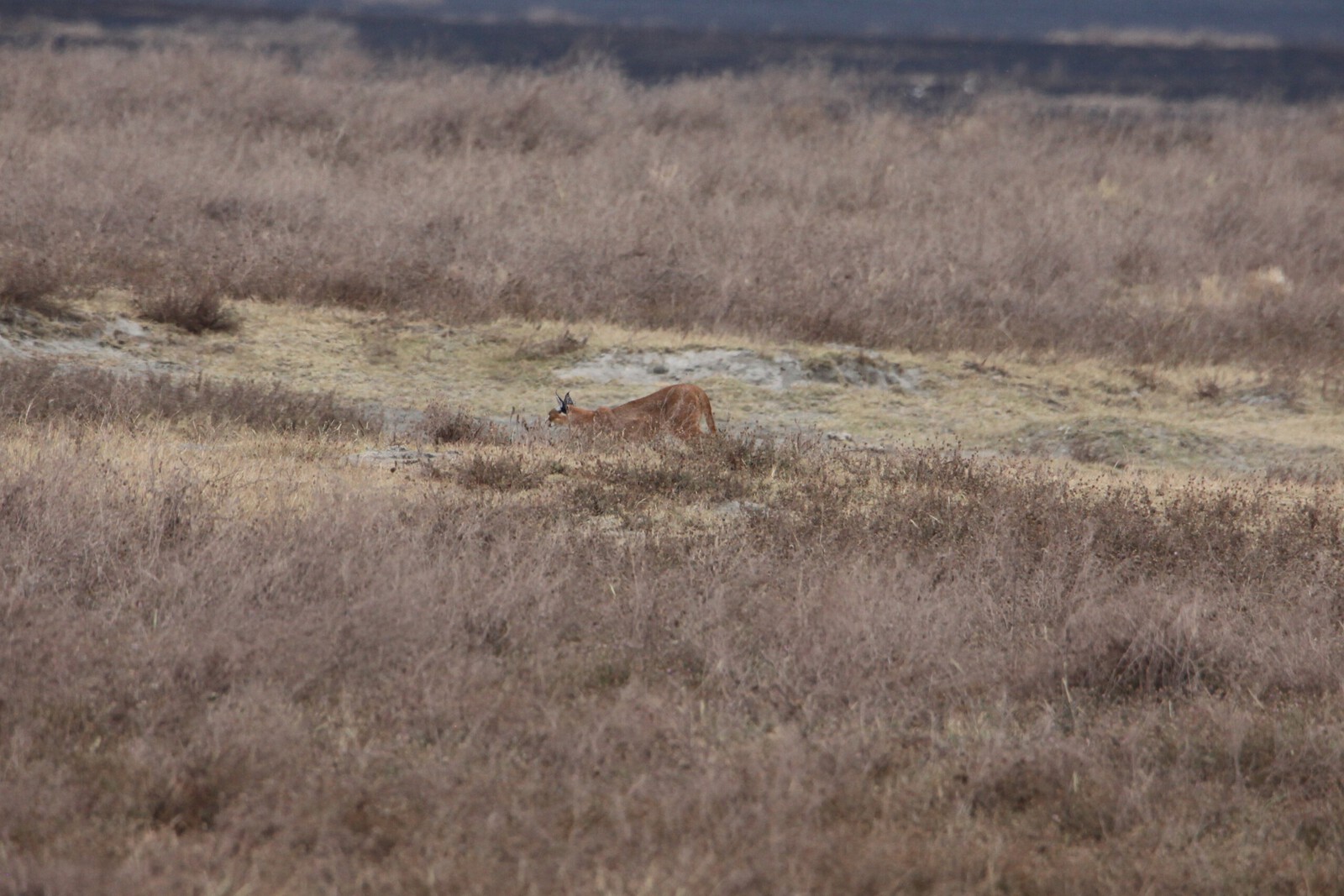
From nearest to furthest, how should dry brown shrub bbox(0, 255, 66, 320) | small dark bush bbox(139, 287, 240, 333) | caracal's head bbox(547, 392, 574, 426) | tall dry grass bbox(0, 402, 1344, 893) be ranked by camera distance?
tall dry grass bbox(0, 402, 1344, 893) → caracal's head bbox(547, 392, 574, 426) → dry brown shrub bbox(0, 255, 66, 320) → small dark bush bbox(139, 287, 240, 333)

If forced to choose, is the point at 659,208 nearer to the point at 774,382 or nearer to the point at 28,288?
the point at 774,382

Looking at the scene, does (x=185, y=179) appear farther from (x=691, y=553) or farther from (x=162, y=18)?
(x=162, y=18)

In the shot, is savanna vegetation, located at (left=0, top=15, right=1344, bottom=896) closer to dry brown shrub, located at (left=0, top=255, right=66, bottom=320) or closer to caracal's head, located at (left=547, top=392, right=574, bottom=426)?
dry brown shrub, located at (left=0, top=255, right=66, bottom=320)

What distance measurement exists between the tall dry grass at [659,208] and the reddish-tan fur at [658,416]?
429cm

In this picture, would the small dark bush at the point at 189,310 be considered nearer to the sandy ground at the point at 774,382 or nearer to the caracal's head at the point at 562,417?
the sandy ground at the point at 774,382

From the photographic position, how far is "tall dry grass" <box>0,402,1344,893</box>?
405cm

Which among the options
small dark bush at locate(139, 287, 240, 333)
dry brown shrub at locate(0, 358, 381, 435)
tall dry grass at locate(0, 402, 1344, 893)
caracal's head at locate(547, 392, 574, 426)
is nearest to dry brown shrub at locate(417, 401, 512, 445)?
caracal's head at locate(547, 392, 574, 426)

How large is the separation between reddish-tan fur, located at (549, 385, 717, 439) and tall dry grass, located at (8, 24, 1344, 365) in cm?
429

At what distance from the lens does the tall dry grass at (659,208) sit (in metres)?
14.1

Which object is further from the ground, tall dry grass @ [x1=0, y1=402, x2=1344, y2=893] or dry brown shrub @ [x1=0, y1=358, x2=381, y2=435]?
tall dry grass @ [x1=0, y1=402, x2=1344, y2=893]

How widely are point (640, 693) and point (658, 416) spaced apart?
4.71 metres

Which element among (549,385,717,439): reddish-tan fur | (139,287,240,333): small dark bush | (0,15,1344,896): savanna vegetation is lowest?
(139,287,240,333): small dark bush

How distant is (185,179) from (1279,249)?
46.5 feet

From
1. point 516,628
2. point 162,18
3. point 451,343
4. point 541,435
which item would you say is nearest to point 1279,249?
point 451,343
